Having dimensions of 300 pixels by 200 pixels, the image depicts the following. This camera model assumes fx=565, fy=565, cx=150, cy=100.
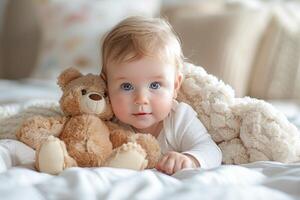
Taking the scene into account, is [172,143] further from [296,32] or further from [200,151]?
[296,32]

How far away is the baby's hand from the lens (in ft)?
3.52

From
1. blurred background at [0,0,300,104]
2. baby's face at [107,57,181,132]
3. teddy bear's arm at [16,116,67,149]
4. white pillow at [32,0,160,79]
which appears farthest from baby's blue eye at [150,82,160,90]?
white pillow at [32,0,160,79]

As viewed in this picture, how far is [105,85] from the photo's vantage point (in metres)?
1.23

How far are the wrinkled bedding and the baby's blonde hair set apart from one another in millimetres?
272

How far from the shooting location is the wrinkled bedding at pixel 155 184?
83cm

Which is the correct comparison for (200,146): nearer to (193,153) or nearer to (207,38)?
(193,153)

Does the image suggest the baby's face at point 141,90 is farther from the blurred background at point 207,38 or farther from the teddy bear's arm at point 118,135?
the blurred background at point 207,38

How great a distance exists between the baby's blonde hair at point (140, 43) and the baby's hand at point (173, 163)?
8.4 inches

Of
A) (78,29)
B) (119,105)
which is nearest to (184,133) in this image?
(119,105)

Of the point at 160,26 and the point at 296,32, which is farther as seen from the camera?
the point at 296,32

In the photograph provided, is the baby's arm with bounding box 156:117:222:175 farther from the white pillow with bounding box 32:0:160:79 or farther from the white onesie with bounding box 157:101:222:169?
the white pillow with bounding box 32:0:160:79

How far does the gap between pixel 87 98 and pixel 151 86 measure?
14cm

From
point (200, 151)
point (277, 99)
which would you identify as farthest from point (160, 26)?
point (277, 99)

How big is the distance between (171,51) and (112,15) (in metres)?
1.69
